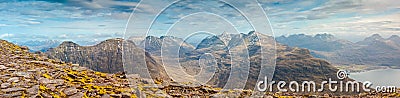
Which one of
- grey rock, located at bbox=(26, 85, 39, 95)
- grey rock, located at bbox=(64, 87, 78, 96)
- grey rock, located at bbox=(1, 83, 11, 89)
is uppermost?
grey rock, located at bbox=(1, 83, 11, 89)

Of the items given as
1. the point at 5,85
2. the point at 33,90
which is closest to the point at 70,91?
the point at 33,90

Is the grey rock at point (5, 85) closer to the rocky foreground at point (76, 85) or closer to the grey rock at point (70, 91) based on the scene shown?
the rocky foreground at point (76, 85)

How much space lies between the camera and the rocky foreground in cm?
1120

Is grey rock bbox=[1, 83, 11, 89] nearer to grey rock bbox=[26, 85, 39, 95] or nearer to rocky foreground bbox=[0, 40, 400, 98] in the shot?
rocky foreground bbox=[0, 40, 400, 98]

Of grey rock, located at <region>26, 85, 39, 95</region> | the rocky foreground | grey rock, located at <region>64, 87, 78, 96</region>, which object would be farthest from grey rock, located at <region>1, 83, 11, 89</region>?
grey rock, located at <region>64, 87, 78, 96</region>

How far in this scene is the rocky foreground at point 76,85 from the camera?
11.2m

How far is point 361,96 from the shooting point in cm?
1912

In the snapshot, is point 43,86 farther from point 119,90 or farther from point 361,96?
point 361,96

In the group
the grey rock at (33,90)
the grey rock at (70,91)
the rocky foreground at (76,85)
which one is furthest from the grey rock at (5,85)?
the grey rock at (70,91)

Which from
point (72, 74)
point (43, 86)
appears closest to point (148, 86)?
point (72, 74)

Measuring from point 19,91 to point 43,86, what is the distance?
933mm

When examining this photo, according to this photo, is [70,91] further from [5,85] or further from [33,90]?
[5,85]

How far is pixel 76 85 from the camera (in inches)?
492

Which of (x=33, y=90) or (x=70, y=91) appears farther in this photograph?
(x=70, y=91)
